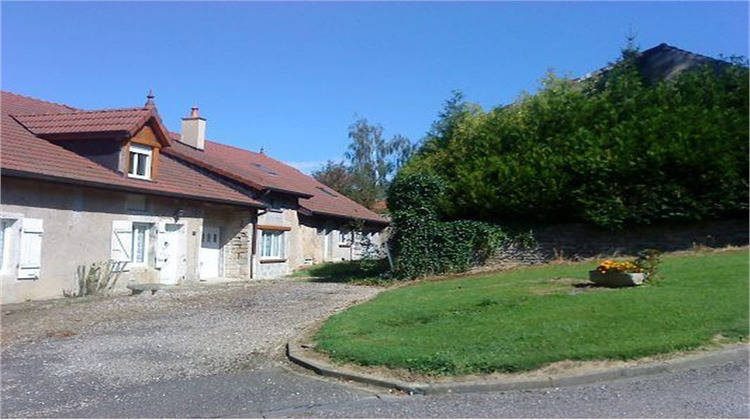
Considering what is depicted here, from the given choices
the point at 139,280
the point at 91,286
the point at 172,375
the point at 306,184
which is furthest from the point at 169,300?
the point at 306,184

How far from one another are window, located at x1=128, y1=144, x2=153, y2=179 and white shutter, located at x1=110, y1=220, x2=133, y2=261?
1785 millimetres

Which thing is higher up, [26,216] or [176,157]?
[176,157]

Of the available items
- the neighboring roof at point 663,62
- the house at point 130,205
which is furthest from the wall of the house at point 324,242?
the neighboring roof at point 663,62

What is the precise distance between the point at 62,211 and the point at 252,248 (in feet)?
31.3

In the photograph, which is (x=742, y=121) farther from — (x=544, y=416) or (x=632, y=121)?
(x=544, y=416)

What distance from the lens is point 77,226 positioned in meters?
16.9

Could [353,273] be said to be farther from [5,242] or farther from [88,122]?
[5,242]

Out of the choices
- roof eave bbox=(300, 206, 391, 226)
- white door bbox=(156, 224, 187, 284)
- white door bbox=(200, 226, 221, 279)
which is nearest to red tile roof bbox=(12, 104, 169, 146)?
white door bbox=(156, 224, 187, 284)

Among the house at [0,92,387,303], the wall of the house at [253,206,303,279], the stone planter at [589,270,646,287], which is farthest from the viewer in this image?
the wall of the house at [253,206,303,279]

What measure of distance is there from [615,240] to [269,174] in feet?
57.0

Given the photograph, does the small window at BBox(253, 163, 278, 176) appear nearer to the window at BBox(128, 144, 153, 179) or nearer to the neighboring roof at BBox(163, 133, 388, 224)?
the neighboring roof at BBox(163, 133, 388, 224)

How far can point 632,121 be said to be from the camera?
19.7 m

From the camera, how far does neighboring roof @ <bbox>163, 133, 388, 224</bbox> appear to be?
26.4 metres

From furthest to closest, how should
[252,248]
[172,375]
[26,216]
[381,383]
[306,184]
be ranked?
[306,184] < [252,248] < [26,216] < [172,375] < [381,383]
